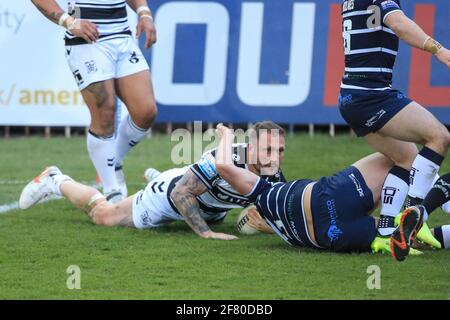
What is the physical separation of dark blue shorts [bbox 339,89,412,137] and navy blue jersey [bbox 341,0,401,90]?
0.05m

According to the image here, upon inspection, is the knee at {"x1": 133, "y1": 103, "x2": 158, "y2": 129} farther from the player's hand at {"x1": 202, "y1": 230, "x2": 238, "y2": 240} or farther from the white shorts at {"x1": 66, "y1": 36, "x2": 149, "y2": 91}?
the player's hand at {"x1": 202, "y1": 230, "x2": 238, "y2": 240}

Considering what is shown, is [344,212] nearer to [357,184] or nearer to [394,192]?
[357,184]

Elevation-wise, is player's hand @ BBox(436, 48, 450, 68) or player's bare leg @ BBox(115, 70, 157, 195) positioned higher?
player's hand @ BBox(436, 48, 450, 68)

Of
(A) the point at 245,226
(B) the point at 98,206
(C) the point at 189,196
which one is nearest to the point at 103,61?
(B) the point at 98,206

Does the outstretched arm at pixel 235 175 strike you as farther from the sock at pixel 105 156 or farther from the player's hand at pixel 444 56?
the sock at pixel 105 156

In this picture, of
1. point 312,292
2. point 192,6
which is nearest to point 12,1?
point 192,6

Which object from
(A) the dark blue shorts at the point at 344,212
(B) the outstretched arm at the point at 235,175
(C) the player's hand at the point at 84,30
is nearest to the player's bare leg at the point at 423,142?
(A) the dark blue shorts at the point at 344,212

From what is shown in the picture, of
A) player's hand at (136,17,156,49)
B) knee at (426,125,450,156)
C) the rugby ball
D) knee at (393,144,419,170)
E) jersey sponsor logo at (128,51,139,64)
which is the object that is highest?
player's hand at (136,17,156,49)

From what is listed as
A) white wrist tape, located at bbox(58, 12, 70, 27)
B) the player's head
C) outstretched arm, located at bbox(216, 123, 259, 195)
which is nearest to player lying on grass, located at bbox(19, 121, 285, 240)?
the player's head

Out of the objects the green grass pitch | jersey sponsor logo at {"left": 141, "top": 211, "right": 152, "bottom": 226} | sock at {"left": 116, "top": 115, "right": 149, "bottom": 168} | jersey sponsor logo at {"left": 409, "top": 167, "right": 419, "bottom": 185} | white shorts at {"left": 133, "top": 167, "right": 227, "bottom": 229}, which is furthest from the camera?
sock at {"left": 116, "top": 115, "right": 149, "bottom": 168}

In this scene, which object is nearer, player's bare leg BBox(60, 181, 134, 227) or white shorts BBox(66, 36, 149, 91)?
player's bare leg BBox(60, 181, 134, 227)

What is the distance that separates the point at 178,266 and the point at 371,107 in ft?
5.33

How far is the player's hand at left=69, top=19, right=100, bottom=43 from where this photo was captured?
26.3ft
